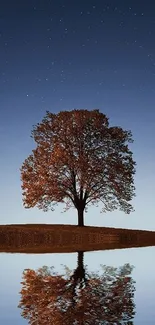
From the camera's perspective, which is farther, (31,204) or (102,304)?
(31,204)

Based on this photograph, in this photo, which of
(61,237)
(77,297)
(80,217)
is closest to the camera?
(77,297)

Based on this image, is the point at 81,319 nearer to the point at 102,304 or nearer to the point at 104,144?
the point at 102,304

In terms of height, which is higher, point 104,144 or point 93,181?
point 104,144

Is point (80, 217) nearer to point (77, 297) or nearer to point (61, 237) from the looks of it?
point (61, 237)

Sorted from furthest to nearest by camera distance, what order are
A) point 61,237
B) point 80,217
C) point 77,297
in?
point 80,217
point 61,237
point 77,297

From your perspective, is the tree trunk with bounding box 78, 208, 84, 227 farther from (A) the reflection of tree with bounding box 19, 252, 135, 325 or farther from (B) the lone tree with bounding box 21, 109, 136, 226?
(A) the reflection of tree with bounding box 19, 252, 135, 325

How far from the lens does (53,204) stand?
54.6m

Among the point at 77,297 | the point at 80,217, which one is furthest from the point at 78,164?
the point at 77,297

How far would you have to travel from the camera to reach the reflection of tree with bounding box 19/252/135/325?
1364 centimetres

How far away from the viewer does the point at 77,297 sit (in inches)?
665

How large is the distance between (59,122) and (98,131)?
13.3ft

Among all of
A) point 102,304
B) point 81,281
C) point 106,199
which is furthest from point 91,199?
point 102,304

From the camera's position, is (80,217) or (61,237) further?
(80,217)

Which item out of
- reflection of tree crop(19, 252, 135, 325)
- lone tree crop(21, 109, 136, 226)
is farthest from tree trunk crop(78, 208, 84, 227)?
reflection of tree crop(19, 252, 135, 325)
